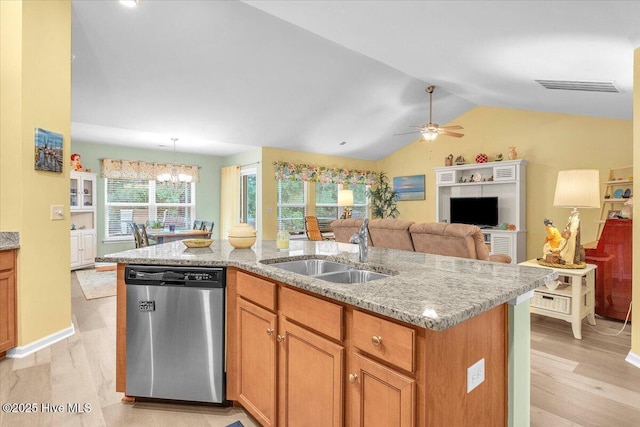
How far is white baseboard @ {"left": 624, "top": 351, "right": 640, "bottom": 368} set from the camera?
2.59m

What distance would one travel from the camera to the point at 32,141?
9.27 ft

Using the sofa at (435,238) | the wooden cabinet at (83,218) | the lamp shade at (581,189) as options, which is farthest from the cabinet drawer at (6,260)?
the lamp shade at (581,189)

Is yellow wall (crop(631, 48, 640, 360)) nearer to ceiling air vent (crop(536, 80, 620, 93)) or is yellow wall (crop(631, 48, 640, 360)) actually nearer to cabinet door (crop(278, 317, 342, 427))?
ceiling air vent (crop(536, 80, 620, 93))

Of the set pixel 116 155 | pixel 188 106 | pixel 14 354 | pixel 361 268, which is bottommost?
pixel 14 354

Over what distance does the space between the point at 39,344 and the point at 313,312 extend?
9.36ft

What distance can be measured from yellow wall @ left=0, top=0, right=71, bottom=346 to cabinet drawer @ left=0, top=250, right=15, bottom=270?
0.05 m

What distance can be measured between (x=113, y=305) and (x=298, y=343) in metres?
3.55

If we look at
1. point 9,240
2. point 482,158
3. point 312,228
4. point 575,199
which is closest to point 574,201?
point 575,199

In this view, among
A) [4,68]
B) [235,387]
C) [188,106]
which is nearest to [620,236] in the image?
[235,387]

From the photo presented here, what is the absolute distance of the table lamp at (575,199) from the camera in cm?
334

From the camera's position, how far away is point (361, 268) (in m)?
1.88

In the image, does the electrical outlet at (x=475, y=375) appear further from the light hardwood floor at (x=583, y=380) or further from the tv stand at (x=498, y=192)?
the tv stand at (x=498, y=192)

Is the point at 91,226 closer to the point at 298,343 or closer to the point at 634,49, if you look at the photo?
the point at 298,343

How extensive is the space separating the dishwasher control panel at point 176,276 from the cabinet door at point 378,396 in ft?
3.37
